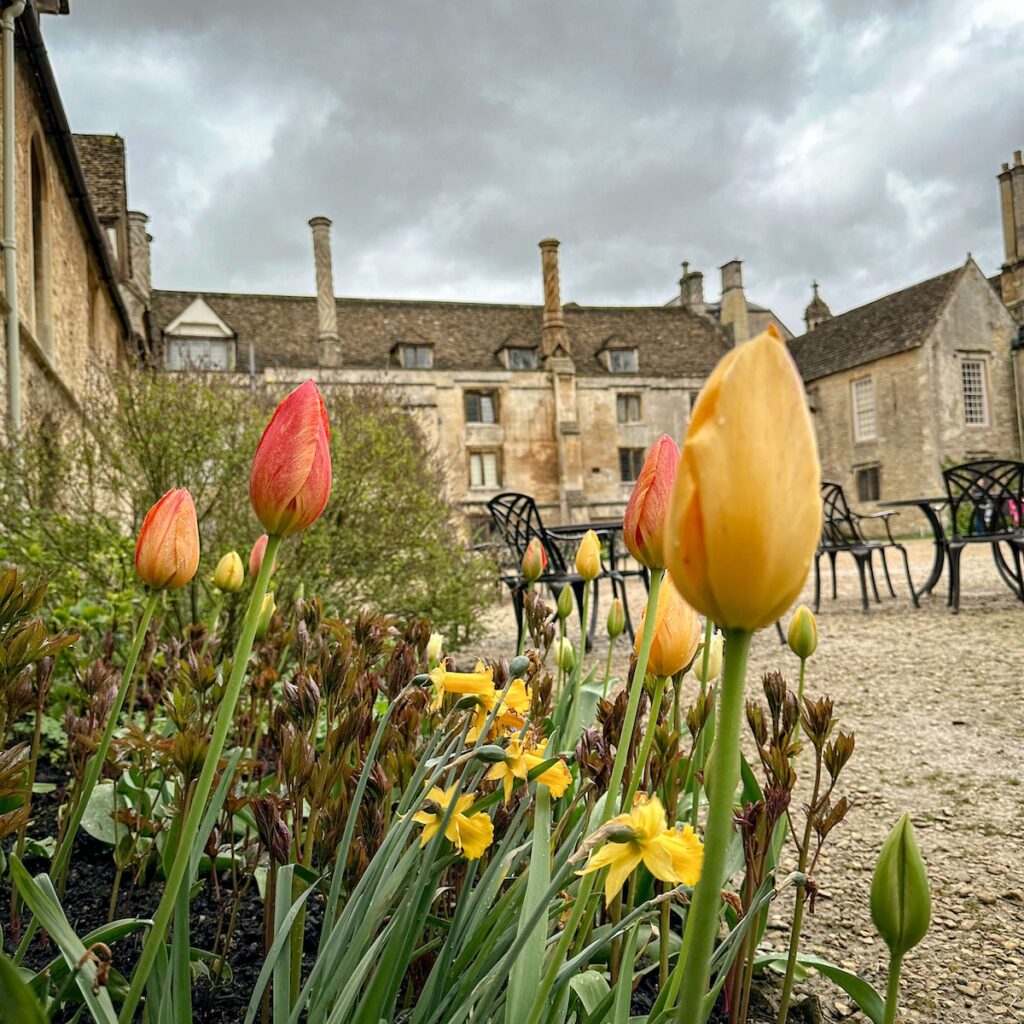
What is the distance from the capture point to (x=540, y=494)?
31766 mm

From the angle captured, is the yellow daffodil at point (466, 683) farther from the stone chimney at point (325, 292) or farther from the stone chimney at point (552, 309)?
the stone chimney at point (552, 309)

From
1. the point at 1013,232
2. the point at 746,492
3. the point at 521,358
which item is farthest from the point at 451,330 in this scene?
the point at 746,492

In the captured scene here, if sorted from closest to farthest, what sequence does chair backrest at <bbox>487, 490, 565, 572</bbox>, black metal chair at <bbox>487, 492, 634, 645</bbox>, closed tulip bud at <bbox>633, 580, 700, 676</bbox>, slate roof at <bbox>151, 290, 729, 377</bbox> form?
1. closed tulip bud at <bbox>633, 580, 700, 676</bbox>
2. black metal chair at <bbox>487, 492, 634, 645</bbox>
3. chair backrest at <bbox>487, 490, 565, 572</bbox>
4. slate roof at <bbox>151, 290, 729, 377</bbox>

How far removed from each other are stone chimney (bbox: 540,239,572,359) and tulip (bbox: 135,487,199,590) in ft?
103

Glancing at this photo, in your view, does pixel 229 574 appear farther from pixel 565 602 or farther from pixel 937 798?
pixel 937 798

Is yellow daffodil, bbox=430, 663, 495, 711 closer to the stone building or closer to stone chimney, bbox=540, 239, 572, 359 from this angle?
the stone building

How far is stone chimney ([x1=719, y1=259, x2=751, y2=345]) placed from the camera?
36.0m

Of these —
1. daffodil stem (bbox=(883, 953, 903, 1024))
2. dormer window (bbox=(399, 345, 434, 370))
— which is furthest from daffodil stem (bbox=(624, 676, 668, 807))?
dormer window (bbox=(399, 345, 434, 370))

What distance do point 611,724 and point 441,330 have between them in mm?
33059

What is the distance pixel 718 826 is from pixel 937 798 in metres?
2.84

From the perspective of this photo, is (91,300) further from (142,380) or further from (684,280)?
(684,280)

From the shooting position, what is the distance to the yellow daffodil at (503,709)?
1.09 metres

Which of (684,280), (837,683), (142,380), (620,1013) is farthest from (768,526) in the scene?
(684,280)

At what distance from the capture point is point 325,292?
29.8 m
